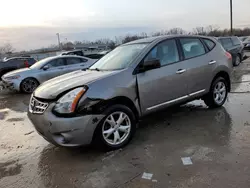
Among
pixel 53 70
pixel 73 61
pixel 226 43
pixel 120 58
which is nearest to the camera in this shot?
pixel 120 58

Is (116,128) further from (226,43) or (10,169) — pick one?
(226,43)

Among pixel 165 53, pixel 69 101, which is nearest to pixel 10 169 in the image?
pixel 69 101

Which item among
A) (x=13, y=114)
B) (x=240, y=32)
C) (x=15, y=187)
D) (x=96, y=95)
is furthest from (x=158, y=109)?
(x=240, y=32)

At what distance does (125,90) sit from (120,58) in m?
0.98

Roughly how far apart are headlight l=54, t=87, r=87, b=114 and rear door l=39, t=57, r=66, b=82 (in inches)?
291

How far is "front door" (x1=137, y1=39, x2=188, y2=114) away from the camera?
4.52 metres

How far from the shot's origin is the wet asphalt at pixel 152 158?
10.7 feet

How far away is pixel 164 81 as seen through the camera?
475cm

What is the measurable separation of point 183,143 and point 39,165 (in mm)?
2249

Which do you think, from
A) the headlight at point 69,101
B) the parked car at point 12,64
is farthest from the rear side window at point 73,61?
the headlight at point 69,101

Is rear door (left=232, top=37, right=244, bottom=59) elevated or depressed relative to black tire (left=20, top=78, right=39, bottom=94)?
elevated

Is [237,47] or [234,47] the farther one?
[237,47]

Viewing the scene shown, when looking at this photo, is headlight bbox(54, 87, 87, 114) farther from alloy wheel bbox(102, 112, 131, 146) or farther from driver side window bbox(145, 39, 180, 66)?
driver side window bbox(145, 39, 180, 66)

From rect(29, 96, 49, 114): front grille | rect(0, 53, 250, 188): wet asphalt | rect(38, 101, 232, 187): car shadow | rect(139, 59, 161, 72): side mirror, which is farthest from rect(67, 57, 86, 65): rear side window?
rect(139, 59, 161, 72): side mirror
